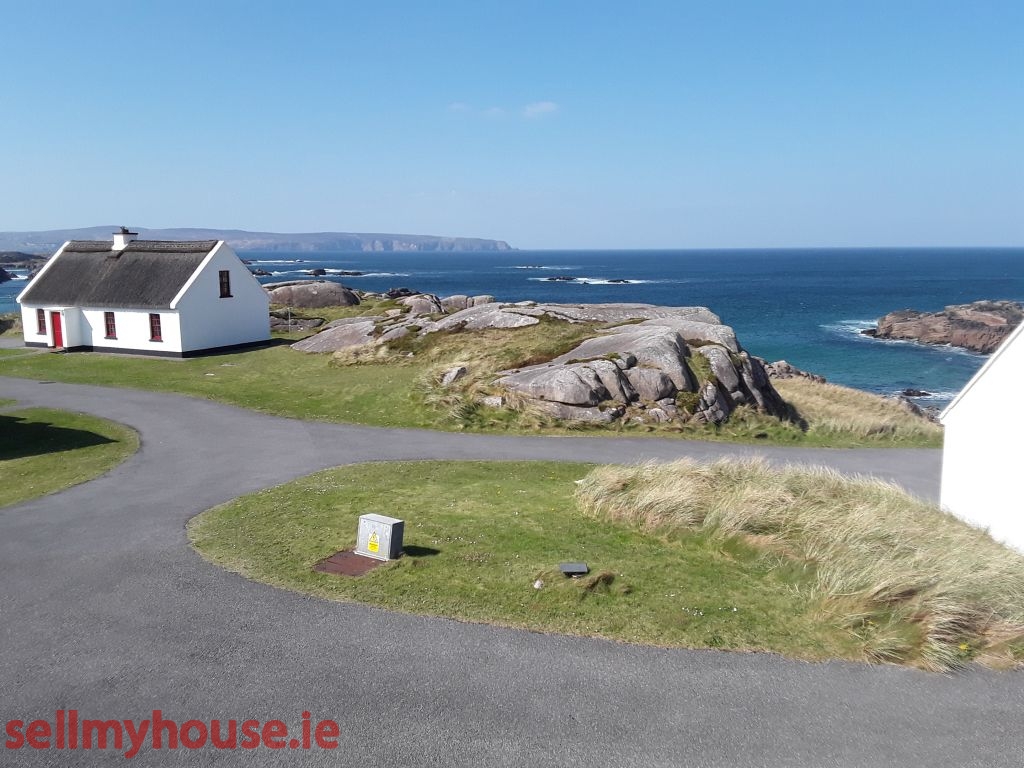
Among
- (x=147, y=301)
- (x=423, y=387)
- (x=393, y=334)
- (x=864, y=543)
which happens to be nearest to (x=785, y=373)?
(x=393, y=334)

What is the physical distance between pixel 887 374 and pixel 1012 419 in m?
42.6

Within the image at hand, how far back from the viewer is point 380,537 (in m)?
12.2

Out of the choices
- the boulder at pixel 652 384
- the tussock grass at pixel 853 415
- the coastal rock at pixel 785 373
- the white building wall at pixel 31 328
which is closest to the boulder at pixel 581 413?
the boulder at pixel 652 384

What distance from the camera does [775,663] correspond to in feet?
30.5

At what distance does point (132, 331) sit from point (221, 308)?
4230 millimetres

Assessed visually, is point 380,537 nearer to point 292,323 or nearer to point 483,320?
point 483,320

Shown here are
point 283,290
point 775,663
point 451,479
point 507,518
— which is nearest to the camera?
point 775,663

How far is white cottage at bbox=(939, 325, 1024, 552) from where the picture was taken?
13.2m

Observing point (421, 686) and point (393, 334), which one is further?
point (393, 334)

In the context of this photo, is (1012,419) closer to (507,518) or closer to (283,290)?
(507,518)

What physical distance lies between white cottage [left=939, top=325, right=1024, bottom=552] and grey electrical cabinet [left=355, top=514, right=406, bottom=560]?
10.2 m

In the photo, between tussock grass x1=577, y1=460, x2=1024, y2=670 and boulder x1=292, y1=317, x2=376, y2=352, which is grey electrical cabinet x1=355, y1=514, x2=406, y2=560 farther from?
boulder x1=292, y1=317, x2=376, y2=352

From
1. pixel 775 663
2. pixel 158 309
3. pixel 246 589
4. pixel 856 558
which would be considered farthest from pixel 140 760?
pixel 158 309

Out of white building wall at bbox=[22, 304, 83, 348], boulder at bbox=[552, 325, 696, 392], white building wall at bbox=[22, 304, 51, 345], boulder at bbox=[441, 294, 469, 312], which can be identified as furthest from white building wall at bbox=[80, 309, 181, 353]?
boulder at bbox=[552, 325, 696, 392]
